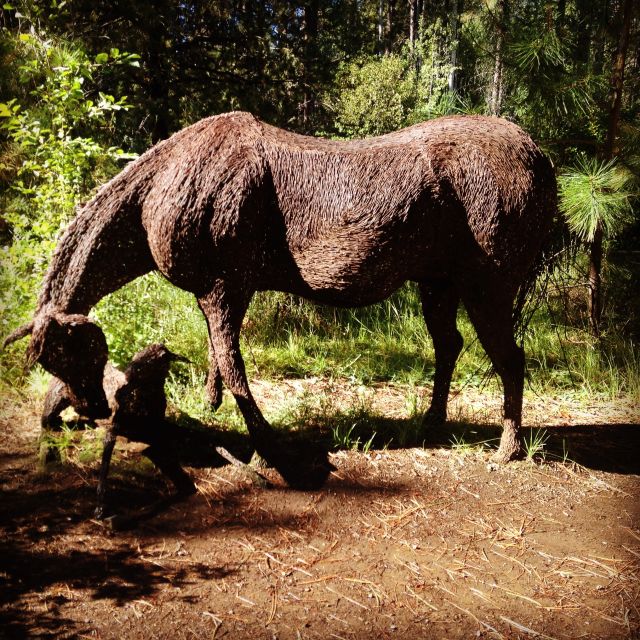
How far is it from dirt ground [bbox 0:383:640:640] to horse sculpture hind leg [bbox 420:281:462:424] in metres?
0.42

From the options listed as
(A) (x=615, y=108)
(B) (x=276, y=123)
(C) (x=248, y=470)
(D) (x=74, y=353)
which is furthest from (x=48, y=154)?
(A) (x=615, y=108)

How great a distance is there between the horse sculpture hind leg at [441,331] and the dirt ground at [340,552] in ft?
1.39

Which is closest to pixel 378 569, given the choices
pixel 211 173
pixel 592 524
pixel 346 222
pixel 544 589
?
pixel 544 589

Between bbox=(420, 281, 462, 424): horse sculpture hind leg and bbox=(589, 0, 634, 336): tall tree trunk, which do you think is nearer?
bbox=(420, 281, 462, 424): horse sculpture hind leg

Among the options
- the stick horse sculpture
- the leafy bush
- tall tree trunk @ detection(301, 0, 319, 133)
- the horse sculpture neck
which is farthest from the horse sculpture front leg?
tall tree trunk @ detection(301, 0, 319, 133)

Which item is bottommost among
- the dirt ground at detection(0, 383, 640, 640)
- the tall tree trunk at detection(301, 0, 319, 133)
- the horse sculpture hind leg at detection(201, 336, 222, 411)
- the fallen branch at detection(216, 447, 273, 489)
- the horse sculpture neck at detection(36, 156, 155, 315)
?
the dirt ground at detection(0, 383, 640, 640)

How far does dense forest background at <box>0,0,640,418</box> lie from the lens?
3992mm

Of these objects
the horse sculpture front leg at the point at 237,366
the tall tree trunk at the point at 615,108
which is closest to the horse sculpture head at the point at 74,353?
the horse sculpture front leg at the point at 237,366

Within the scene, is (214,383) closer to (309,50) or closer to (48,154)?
(48,154)

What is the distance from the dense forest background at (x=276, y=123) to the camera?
3992 millimetres

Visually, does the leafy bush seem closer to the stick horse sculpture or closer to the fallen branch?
the stick horse sculpture

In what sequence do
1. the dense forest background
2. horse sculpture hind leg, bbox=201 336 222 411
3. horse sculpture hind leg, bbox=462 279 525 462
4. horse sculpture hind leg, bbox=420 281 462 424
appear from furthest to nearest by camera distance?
1. the dense forest background
2. horse sculpture hind leg, bbox=420 281 462 424
3. horse sculpture hind leg, bbox=201 336 222 411
4. horse sculpture hind leg, bbox=462 279 525 462

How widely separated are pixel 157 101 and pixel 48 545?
409 centimetres

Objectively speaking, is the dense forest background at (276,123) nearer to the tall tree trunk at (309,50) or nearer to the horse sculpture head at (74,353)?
the tall tree trunk at (309,50)
